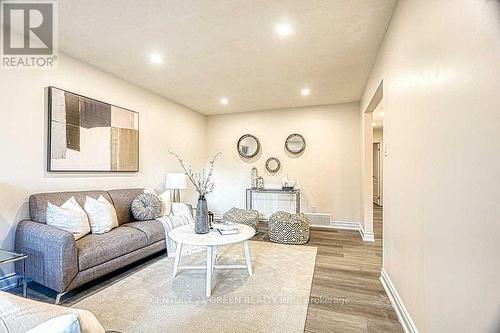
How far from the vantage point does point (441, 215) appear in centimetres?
125

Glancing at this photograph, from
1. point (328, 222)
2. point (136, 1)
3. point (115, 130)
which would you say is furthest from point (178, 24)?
point (328, 222)

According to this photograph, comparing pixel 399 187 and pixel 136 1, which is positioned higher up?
pixel 136 1

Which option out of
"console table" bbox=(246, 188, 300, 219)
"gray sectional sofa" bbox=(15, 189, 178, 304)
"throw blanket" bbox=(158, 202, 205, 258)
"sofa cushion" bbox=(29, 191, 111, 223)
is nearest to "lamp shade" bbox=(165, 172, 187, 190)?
"throw blanket" bbox=(158, 202, 205, 258)

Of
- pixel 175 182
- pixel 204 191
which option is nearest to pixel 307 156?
pixel 175 182

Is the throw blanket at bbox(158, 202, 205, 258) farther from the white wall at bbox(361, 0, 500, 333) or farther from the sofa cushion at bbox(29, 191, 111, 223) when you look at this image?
the white wall at bbox(361, 0, 500, 333)

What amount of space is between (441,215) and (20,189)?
3.53 meters

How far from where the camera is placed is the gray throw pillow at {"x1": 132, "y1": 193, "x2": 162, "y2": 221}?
3299 mm

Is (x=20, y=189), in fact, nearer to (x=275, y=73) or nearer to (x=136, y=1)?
(x=136, y=1)

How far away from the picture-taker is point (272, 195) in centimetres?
541

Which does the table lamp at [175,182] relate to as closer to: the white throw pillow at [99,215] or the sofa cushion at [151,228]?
the sofa cushion at [151,228]

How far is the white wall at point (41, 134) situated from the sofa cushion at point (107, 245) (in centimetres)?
80

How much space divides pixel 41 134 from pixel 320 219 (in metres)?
4.60

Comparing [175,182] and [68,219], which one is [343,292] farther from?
[175,182]

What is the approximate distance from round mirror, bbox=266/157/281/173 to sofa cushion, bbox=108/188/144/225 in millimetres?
2883
